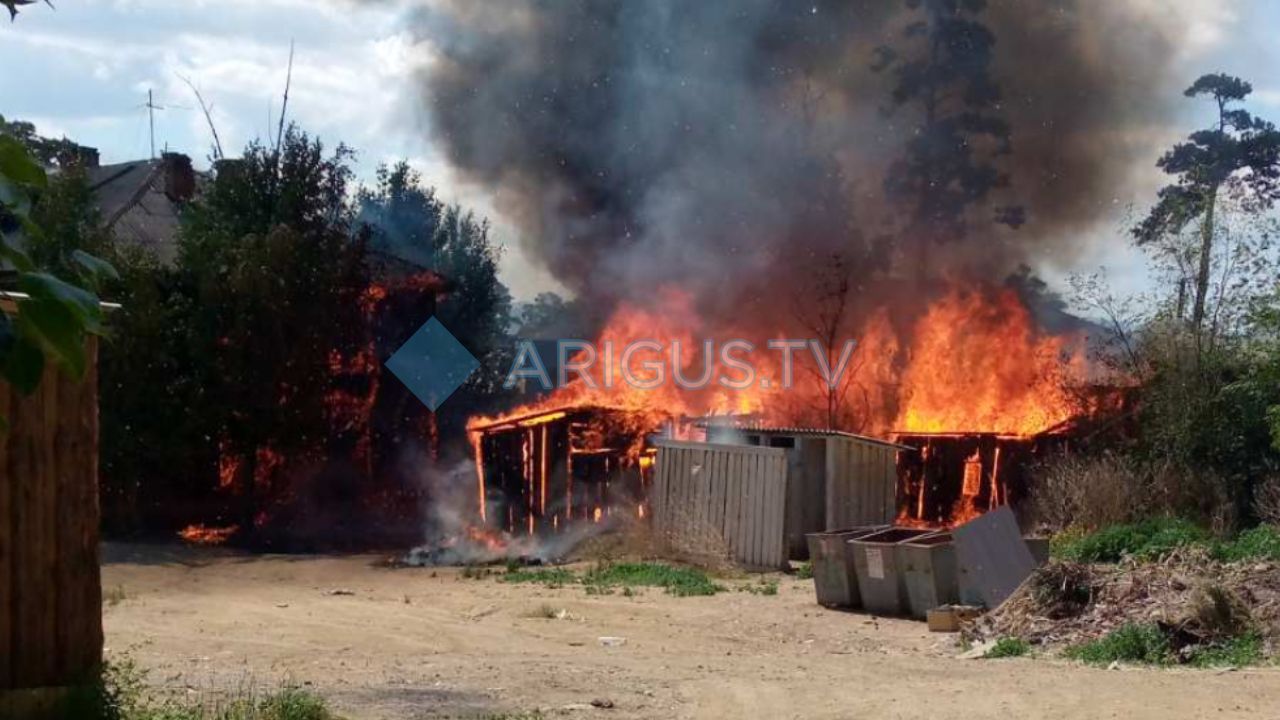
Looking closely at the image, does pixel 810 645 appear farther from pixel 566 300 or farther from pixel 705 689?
pixel 566 300

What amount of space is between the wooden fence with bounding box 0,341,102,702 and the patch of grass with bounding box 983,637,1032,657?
7.55 m

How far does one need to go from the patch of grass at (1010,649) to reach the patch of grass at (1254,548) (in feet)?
10.8

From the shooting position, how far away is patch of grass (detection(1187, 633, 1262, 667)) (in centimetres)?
1051

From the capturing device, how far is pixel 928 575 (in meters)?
14.0

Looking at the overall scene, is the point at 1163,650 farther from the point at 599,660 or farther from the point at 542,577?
the point at 542,577

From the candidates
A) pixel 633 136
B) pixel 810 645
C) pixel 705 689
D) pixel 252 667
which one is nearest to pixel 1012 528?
pixel 810 645

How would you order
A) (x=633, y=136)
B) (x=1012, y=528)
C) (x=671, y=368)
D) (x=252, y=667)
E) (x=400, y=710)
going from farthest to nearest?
(x=633, y=136)
(x=671, y=368)
(x=1012, y=528)
(x=252, y=667)
(x=400, y=710)

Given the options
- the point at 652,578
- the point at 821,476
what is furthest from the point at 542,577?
the point at 821,476

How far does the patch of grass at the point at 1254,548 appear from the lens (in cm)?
1359

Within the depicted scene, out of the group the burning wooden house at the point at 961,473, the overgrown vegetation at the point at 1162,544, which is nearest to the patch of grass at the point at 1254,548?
the overgrown vegetation at the point at 1162,544

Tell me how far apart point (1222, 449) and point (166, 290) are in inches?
710

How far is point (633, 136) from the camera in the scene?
32344 millimetres

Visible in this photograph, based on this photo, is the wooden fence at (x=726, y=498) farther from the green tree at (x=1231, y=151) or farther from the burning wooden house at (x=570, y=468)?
the green tree at (x=1231, y=151)

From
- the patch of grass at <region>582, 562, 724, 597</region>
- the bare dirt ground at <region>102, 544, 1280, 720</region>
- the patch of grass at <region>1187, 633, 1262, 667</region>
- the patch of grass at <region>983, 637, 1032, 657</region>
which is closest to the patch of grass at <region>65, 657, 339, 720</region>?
the bare dirt ground at <region>102, 544, 1280, 720</region>
